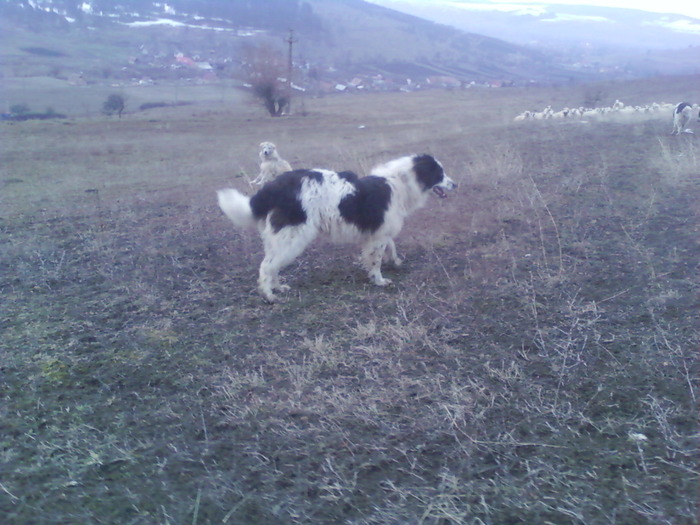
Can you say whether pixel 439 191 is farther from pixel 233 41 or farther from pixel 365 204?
pixel 233 41

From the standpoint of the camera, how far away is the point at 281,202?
18.4 feet

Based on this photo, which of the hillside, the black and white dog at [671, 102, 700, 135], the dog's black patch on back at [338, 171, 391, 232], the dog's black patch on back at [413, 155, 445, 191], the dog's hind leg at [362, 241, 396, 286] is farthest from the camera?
the hillside

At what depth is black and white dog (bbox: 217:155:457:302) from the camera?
223 inches

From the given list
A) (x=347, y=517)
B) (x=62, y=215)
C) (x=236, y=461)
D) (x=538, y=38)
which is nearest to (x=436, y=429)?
(x=347, y=517)

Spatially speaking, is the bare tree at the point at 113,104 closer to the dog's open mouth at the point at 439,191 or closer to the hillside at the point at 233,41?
the hillside at the point at 233,41

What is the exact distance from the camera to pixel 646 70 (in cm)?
2559

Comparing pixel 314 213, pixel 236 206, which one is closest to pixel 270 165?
pixel 236 206

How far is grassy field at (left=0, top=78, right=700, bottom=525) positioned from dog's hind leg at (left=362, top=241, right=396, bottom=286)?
288 millimetres

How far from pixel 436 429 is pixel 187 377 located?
1.91 meters

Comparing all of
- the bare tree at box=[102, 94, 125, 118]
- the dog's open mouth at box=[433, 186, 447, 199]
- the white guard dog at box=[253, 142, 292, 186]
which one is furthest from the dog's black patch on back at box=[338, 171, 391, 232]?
the bare tree at box=[102, 94, 125, 118]

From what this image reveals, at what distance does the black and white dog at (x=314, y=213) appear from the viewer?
566 centimetres

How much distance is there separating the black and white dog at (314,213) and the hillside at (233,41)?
20446 mm

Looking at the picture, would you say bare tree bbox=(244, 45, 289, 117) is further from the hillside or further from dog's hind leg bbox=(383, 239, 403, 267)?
dog's hind leg bbox=(383, 239, 403, 267)

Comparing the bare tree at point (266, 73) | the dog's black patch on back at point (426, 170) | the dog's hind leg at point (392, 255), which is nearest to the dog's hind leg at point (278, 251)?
the dog's hind leg at point (392, 255)
